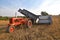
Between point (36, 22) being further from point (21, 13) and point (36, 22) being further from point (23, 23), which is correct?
point (23, 23)

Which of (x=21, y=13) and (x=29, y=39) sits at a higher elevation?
(x=21, y=13)

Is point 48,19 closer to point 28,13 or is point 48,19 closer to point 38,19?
point 38,19

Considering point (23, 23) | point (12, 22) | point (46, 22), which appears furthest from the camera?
point (46, 22)

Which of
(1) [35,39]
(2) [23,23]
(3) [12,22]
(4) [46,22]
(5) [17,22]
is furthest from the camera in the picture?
(4) [46,22]

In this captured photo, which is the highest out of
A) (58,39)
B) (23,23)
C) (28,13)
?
(28,13)

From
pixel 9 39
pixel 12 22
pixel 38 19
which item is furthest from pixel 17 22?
pixel 38 19

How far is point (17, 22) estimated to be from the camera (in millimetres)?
10117

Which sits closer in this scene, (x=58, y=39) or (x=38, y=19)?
(x=58, y=39)

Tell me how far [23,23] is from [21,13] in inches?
129

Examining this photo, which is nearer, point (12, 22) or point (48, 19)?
point (12, 22)

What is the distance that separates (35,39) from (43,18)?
26.6 ft

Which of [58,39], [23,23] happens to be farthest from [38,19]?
[58,39]

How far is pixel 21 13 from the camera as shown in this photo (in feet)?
46.2

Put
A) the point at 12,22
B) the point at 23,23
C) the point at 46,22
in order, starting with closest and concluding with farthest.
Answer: the point at 12,22
the point at 23,23
the point at 46,22
